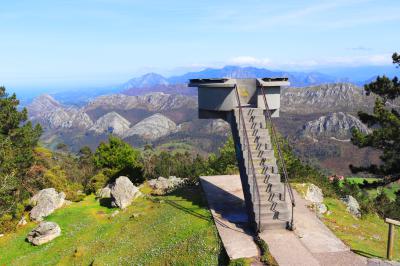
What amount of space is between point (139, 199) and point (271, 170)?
12646 millimetres

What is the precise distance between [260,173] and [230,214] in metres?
2.83

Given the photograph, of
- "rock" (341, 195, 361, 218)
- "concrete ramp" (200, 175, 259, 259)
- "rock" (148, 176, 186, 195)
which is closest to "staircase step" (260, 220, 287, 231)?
"concrete ramp" (200, 175, 259, 259)

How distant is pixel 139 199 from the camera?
27.1 meters

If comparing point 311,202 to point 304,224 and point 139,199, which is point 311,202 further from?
point 139,199

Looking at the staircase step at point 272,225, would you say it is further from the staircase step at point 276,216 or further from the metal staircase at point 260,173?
the staircase step at point 276,216

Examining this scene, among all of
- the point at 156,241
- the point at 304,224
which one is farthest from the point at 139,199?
the point at 304,224

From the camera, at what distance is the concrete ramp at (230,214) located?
1488 cm

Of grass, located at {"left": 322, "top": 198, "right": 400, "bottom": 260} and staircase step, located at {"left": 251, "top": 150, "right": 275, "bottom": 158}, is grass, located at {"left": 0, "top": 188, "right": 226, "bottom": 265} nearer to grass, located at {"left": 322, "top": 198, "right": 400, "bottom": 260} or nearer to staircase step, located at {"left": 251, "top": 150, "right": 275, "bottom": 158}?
staircase step, located at {"left": 251, "top": 150, "right": 275, "bottom": 158}

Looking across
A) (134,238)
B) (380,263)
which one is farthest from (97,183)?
(380,263)

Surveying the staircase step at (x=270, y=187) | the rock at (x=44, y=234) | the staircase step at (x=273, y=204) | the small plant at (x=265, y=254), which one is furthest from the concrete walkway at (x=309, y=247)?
the rock at (x=44, y=234)

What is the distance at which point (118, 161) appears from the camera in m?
39.0

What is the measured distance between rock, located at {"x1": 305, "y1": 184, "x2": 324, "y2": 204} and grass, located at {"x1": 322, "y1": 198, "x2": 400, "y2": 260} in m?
0.49

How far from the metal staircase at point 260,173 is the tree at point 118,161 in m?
20.2

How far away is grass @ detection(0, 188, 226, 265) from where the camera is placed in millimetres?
16344
